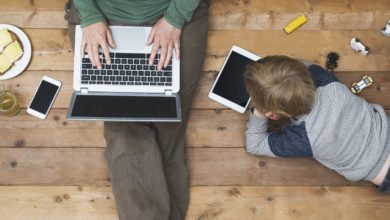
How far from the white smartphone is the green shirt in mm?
315

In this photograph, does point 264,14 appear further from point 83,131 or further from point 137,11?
point 83,131

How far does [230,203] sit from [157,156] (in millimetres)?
324

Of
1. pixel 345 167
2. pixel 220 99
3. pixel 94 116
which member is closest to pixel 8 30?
pixel 94 116

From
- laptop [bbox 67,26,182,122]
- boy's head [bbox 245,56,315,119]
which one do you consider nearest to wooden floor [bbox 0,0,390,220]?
laptop [bbox 67,26,182,122]

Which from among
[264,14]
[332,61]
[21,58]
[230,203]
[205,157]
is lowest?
[230,203]

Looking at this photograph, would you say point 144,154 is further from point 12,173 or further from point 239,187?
point 12,173

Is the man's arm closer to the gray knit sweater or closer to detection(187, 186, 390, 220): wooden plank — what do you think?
the gray knit sweater

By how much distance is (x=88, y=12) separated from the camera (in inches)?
52.1

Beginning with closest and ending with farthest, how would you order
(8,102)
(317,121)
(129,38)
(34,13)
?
1. (317,121)
2. (129,38)
3. (8,102)
4. (34,13)

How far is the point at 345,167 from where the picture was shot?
1423mm

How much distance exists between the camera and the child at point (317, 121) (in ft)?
3.89

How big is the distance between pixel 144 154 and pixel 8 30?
69 cm

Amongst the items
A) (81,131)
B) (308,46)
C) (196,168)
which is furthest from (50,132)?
(308,46)

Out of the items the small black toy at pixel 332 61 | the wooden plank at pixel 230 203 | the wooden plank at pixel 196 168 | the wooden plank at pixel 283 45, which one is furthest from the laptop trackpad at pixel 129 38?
the small black toy at pixel 332 61
